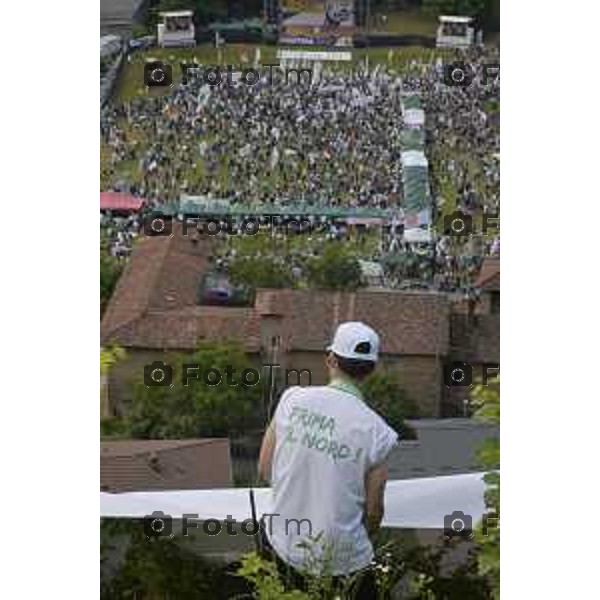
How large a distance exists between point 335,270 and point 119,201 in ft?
2.76

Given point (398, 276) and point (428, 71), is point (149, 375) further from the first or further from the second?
point (428, 71)

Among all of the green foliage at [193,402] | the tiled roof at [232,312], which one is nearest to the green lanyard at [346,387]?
the tiled roof at [232,312]

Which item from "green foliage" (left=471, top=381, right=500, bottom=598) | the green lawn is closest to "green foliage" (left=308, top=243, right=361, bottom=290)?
"green foliage" (left=471, top=381, right=500, bottom=598)

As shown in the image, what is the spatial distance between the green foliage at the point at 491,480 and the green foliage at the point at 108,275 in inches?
54.6

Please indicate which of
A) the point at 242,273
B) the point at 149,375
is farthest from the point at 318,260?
the point at 149,375

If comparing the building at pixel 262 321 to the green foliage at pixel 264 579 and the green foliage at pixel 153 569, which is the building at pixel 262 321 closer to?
the green foliage at pixel 153 569

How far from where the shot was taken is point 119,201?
7191mm

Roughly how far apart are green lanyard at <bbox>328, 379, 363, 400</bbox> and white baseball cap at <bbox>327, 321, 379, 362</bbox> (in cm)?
10

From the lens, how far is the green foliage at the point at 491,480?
7008mm

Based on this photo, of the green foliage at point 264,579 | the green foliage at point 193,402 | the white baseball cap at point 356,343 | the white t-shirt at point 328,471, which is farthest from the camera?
the green foliage at point 193,402

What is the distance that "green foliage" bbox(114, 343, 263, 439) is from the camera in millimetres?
7145

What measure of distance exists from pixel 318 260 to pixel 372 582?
1.20 meters

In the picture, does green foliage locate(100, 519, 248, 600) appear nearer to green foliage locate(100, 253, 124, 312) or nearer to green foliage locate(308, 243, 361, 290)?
green foliage locate(100, 253, 124, 312)

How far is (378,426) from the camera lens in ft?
22.7
